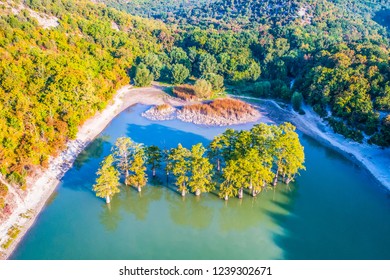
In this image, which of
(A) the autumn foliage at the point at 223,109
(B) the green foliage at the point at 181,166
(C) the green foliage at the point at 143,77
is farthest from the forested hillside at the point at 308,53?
(B) the green foliage at the point at 181,166

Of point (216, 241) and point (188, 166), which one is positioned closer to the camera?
point (216, 241)

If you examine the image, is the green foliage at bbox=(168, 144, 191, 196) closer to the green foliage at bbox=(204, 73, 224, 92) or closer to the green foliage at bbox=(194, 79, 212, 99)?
the green foliage at bbox=(194, 79, 212, 99)

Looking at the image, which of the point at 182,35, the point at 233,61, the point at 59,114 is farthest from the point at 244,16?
the point at 59,114

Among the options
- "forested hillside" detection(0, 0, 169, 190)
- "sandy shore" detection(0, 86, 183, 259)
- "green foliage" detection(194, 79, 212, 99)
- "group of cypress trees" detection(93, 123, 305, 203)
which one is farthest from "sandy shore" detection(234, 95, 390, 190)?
"forested hillside" detection(0, 0, 169, 190)

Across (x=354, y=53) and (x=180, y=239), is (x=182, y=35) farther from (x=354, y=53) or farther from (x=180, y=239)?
(x=180, y=239)

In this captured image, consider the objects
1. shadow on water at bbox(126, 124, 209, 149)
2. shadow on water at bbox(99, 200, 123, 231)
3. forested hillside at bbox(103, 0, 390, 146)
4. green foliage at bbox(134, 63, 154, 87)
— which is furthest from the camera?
green foliage at bbox(134, 63, 154, 87)

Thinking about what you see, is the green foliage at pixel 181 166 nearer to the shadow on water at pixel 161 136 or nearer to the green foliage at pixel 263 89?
the shadow on water at pixel 161 136
